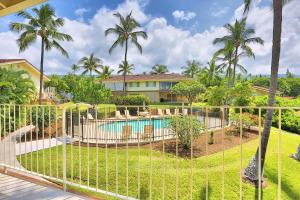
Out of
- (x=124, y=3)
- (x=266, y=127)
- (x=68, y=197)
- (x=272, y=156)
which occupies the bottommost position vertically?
(x=272, y=156)

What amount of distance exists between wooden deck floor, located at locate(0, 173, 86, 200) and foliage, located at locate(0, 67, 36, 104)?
472 centimetres

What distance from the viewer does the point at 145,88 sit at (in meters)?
42.5

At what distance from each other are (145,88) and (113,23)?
15.2 m

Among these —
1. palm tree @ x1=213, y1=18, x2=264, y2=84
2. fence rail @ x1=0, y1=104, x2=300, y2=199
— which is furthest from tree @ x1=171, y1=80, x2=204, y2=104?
fence rail @ x1=0, y1=104, x2=300, y2=199

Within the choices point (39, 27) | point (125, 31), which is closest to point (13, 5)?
point (39, 27)

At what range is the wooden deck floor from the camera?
3406 millimetres

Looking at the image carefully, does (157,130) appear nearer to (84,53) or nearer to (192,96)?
(192,96)

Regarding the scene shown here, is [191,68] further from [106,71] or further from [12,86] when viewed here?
[12,86]

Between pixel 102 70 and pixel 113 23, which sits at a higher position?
Result: pixel 113 23

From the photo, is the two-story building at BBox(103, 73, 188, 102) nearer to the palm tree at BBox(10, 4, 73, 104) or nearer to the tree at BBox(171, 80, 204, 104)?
the tree at BBox(171, 80, 204, 104)

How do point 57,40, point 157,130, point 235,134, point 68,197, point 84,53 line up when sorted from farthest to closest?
point 84,53 → point 57,40 → point 235,134 → point 157,130 → point 68,197

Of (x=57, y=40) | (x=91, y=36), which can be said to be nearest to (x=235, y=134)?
(x=57, y=40)

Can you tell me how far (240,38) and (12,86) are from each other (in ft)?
75.9

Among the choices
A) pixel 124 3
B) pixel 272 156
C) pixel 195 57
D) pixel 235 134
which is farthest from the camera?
pixel 195 57
